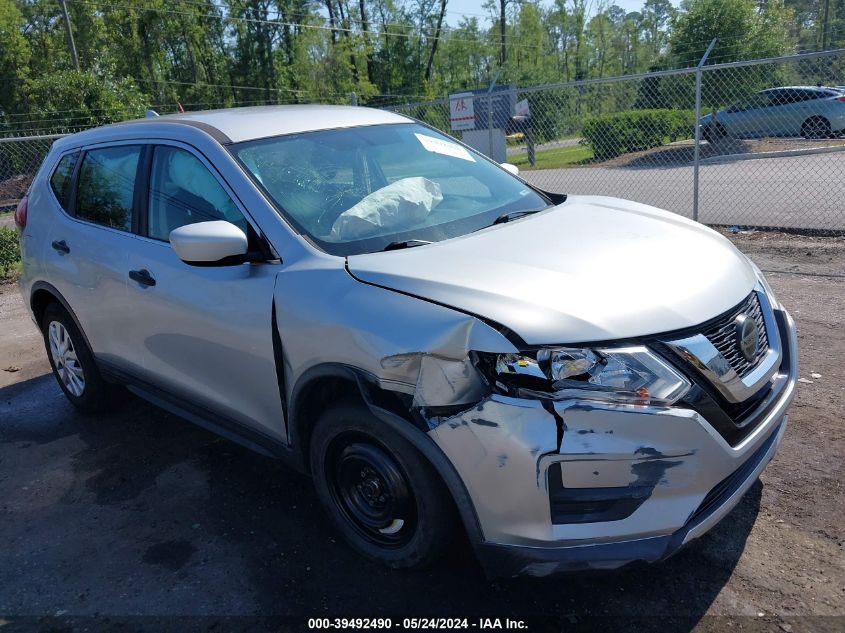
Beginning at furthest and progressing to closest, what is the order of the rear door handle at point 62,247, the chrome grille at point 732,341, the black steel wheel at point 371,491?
the rear door handle at point 62,247, the black steel wheel at point 371,491, the chrome grille at point 732,341

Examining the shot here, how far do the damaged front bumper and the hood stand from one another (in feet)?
0.86

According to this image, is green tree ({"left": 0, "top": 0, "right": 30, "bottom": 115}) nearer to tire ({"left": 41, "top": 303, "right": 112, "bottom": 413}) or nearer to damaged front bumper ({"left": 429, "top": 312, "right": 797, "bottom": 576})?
tire ({"left": 41, "top": 303, "right": 112, "bottom": 413})

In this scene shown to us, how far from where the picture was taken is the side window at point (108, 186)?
3893 millimetres

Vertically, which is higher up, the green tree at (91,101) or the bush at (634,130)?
the green tree at (91,101)

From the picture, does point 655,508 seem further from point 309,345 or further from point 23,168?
point 23,168

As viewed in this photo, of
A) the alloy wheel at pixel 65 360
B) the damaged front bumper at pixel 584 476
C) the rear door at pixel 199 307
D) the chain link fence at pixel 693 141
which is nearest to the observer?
the damaged front bumper at pixel 584 476

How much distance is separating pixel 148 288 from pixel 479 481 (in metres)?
2.16

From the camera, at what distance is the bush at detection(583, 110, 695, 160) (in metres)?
11.9

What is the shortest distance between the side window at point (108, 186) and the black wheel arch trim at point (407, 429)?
1826 millimetres

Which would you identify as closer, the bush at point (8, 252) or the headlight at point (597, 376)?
the headlight at point (597, 376)

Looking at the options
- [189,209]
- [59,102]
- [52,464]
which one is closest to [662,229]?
[189,209]

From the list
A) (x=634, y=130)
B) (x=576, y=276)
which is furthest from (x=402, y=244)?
(x=634, y=130)

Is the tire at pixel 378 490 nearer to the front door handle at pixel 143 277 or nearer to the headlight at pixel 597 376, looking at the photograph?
the headlight at pixel 597 376

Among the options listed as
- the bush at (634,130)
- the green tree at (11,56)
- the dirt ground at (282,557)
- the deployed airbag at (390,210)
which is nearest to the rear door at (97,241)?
the dirt ground at (282,557)
